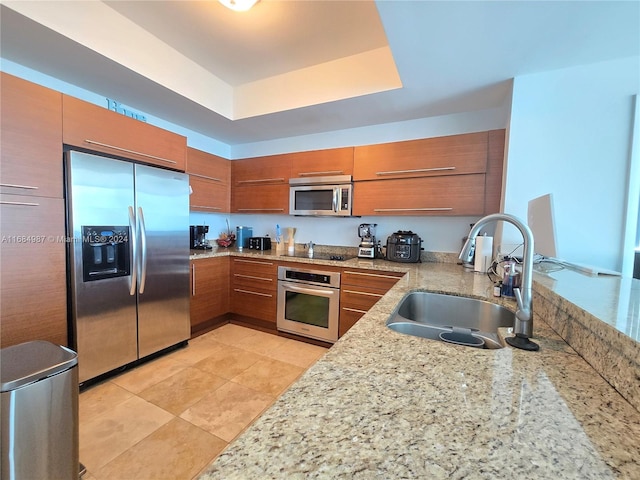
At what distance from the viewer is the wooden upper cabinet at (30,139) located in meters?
1.49

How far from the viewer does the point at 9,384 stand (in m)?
1.00

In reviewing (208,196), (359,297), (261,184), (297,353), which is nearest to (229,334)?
(297,353)

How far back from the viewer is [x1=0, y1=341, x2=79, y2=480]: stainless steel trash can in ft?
3.30

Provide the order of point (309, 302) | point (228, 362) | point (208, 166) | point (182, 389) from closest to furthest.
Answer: point (182, 389) → point (228, 362) → point (309, 302) → point (208, 166)

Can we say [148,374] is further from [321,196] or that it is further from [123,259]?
[321,196]

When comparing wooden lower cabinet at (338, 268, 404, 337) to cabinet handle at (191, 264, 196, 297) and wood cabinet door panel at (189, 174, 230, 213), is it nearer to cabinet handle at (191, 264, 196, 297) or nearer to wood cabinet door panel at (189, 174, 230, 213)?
cabinet handle at (191, 264, 196, 297)

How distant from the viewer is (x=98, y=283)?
183cm

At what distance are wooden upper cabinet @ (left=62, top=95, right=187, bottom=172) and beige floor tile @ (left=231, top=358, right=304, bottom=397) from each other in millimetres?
1856

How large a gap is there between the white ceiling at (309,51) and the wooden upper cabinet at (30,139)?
1.20ft

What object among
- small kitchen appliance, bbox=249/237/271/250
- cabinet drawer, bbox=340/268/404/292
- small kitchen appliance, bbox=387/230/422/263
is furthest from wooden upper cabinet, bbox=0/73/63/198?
small kitchen appliance, bbox=387/230/422/263

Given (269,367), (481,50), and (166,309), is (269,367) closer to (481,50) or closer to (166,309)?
(166,309)

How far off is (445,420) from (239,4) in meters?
2.20

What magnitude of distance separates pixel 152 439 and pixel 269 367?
2.97ft

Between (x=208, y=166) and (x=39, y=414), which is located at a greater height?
(x=208, y=166)
